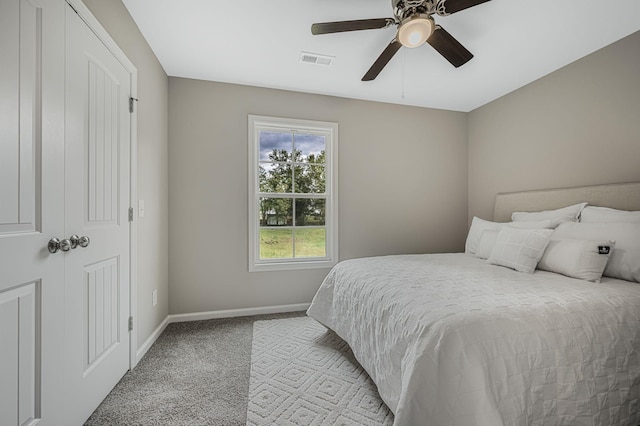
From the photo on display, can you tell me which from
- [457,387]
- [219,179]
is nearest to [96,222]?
[219,179]


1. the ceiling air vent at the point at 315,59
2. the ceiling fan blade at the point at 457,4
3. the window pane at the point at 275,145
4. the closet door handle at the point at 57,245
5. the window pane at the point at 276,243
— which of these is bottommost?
the window pane at the point at 276,243

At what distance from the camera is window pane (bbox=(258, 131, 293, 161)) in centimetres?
320

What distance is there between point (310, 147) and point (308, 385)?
2.50 meters

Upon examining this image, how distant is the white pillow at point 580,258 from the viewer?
1775mm

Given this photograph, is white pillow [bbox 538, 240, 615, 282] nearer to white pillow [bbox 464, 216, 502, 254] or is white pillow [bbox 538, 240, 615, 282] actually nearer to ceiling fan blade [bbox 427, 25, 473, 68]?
white pillow [bbox 464, 216, 502, 254]

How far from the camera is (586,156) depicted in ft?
8.14

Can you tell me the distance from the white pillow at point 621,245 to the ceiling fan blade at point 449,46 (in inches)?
62.2

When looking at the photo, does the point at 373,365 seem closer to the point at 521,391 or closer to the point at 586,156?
the point at 521,391

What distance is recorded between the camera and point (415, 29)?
155 centimetres

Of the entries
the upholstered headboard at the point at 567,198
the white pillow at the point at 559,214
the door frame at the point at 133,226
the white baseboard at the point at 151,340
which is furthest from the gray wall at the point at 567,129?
the white baseboard at the point at 151,340

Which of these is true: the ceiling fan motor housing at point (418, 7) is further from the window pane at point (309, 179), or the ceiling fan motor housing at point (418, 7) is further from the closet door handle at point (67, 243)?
the closet door handle at point (67, 243)

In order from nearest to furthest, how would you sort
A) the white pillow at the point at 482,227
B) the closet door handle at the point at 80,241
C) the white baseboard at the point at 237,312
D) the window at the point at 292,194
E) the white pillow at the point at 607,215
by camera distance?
the closet door handle at the point at 80,241 → the white pillow at the point at 607,215 → the white pillow at the point at 482,227 → the white baseboard at the point at 237,312 → the window at the point at 292,194

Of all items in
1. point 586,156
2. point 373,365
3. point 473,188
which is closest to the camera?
point 373,365

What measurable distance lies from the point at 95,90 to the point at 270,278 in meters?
2.26
